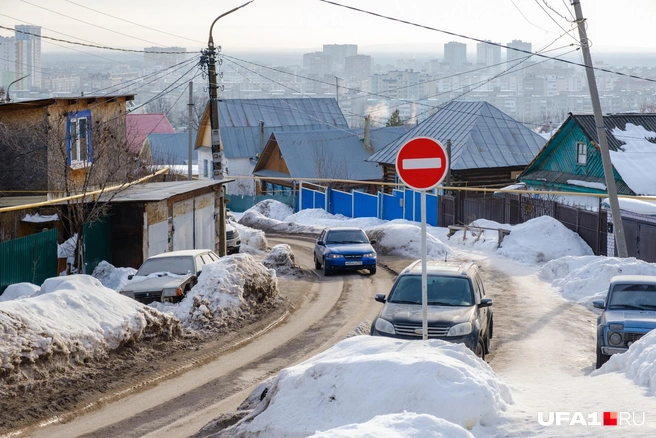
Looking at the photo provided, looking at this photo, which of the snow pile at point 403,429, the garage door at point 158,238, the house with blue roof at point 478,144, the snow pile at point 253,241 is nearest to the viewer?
the snow pile at point 403,429

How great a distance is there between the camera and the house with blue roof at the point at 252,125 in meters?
63.3

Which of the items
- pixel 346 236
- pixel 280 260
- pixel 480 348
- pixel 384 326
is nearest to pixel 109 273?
pixel 280 260

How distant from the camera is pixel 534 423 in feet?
23.8

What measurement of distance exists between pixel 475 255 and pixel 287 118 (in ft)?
133

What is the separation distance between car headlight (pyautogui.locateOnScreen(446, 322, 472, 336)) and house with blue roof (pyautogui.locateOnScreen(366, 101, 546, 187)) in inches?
1234

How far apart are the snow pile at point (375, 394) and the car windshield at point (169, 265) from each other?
10.6 meters

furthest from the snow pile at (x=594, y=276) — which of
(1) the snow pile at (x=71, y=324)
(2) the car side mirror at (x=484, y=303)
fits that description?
(1) the snow pile at (x=71, y=324)

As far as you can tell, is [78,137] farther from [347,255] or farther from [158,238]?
[347,255]

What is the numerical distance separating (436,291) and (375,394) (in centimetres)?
611

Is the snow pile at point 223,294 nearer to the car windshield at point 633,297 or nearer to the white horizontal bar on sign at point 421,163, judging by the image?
the car windshield at point 633,297

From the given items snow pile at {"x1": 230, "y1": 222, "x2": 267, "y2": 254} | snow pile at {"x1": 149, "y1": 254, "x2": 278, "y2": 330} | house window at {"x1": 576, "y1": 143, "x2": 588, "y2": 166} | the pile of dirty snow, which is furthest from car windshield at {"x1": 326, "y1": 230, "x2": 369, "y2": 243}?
house window at {"x1": 576, "y1": 143, "x2": 588, "y2": 166}

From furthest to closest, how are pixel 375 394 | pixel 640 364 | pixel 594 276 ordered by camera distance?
1. pixel 594 276
2. pixel 640 364
3. pixel 375 394

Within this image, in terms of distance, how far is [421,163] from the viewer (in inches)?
377

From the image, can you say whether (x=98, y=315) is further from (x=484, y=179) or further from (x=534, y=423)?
(x=484, y=179)
